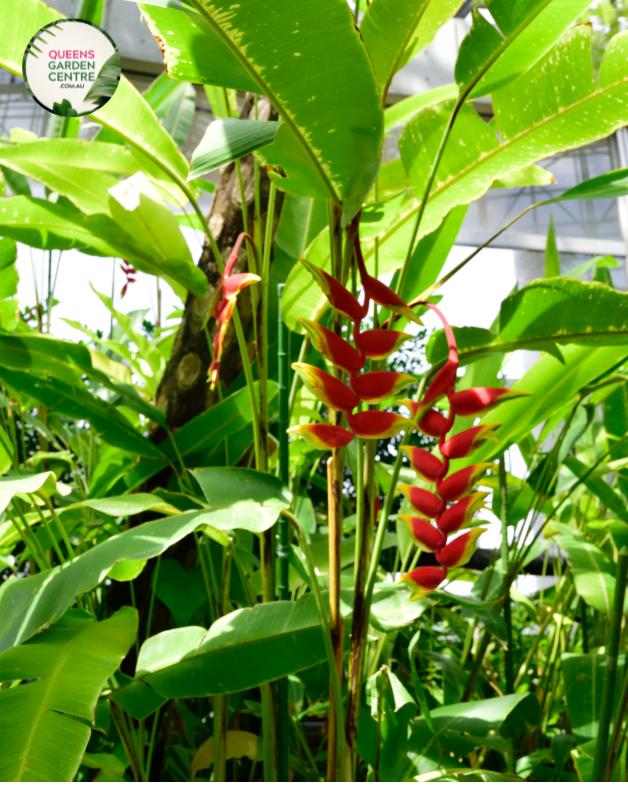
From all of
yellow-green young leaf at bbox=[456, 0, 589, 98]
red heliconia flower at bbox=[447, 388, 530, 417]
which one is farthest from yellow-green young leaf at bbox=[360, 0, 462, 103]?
red heliconia flower at bbox=[447, 388, 530, 417]

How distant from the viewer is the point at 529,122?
20.0 inches

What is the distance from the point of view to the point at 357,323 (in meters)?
0.36

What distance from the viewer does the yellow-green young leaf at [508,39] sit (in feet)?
1.35

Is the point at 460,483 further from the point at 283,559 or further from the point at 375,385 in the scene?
the point at 283,559

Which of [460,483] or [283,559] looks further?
[283,559]

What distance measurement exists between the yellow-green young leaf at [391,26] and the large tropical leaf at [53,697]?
468 millimetres

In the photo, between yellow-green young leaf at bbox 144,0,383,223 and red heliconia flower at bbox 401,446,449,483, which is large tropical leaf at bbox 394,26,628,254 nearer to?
yellow-green young leaf at bbox 144,0,383,223

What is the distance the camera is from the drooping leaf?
0.32 meters

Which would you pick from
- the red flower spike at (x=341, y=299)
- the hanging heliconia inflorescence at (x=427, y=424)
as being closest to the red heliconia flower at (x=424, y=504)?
the hanging heliconia inflorescence at (x=427, y=424)

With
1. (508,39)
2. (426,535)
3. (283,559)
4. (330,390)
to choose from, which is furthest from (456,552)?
(508,39)

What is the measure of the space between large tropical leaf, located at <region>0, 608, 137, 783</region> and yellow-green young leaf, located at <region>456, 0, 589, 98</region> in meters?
0.49

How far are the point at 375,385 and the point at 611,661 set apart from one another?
0.29 metres

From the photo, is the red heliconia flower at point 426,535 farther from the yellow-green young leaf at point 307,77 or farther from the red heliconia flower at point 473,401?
the yellow-green young leaf at point 307,77

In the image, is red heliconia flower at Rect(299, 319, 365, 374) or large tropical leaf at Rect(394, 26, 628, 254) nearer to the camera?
red heliconia flower at Rect(299, 319, 365, 374)
